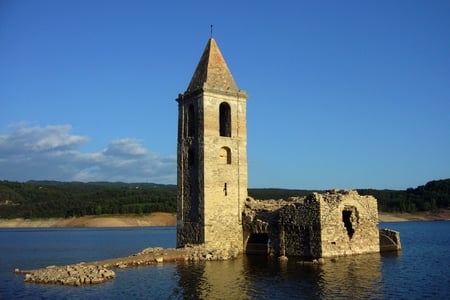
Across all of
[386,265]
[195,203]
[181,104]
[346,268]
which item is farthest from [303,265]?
[181,104]

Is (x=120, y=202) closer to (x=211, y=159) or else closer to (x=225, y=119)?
(x=225, y=119)

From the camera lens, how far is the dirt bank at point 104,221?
334 feet

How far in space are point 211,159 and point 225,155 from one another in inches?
73.3

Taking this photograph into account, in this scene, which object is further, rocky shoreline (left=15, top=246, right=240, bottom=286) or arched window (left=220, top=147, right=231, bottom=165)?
arched window (left=220, top=147, right=231, bottom=165)

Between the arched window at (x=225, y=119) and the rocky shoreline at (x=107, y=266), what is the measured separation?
7.50 meters

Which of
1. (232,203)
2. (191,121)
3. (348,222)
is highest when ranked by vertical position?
(191,121)

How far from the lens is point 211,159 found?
28453 mm

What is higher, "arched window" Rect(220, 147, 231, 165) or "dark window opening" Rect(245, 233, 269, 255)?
"arched window" Rect(220, 147, 231, 165)

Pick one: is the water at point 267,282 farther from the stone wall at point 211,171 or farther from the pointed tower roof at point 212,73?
the pointed tower roof at point 212,73

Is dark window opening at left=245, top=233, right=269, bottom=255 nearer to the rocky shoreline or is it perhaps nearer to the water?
the rocky shoreline

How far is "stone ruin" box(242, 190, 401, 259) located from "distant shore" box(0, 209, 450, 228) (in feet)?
247

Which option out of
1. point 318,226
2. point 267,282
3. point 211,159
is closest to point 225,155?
point 211,159

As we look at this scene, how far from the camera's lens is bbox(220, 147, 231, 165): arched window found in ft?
98.1

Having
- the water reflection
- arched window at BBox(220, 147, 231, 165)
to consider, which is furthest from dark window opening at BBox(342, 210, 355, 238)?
arched window at BBox(220, 147, 231, 165)
